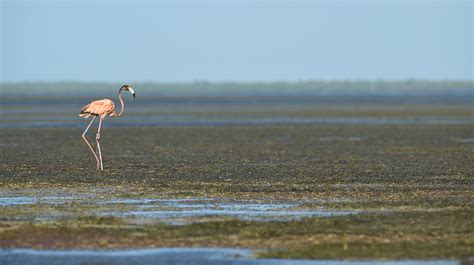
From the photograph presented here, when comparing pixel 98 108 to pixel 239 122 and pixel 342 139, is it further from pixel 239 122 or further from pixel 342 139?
pixel 239 122

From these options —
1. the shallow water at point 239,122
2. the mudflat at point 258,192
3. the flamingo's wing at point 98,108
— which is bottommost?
the shallow water at point 239,122

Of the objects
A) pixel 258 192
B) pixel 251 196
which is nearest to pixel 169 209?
pixel 251 196

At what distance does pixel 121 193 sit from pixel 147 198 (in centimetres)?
90

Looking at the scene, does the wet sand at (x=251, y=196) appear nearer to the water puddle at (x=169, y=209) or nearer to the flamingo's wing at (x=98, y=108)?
the water puddle at (x=169, y=209)

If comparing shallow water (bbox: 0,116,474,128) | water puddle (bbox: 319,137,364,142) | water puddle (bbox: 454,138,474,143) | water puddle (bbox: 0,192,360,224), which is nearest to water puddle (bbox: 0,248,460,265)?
water puddle (bbox: 0,192,360,224)

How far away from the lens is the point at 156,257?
13.5 metres

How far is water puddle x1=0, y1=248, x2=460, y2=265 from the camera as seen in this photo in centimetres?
1316

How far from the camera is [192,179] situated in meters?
21.9

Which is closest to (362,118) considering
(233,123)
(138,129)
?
(233,123)

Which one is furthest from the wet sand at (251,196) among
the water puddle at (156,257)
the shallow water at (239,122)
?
the shallow water at (239,122)

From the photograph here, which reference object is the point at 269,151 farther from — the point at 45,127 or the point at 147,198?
the point at 45,127

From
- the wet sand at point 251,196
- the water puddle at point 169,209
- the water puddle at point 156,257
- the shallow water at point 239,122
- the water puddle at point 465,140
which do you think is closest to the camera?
the water puddle at point 156,257

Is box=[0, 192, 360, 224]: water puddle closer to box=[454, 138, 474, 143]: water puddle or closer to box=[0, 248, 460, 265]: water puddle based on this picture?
box=[0, 248, 460, 265]: water puddle

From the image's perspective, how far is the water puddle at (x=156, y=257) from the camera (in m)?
13.2
